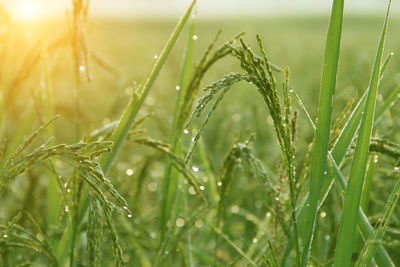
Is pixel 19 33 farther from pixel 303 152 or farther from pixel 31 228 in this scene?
pixel 303 152

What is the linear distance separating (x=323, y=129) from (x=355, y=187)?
146 mm

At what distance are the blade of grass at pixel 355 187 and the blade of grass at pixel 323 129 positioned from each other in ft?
0.21

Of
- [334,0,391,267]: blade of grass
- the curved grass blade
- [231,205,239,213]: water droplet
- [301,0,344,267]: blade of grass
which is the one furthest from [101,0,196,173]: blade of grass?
[231,205,239,213]: water droplet

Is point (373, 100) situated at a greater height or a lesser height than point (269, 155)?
greater

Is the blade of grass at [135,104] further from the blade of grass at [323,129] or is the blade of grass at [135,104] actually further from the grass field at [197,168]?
the blade of grass at [323,129]

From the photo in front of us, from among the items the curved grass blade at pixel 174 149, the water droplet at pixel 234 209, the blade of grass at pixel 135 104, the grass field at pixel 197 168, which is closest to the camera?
the grass field at pixel 197 168

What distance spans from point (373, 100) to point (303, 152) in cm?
159

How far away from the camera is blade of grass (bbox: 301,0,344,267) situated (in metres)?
1.17

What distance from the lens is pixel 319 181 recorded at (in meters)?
1.18

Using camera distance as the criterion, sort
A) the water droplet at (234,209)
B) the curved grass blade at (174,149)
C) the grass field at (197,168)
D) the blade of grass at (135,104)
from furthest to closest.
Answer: the water droplet at (234,209) → the curved grass blade at (174,149) → the blade of grass at (135,104) → the grass field at (197,168)

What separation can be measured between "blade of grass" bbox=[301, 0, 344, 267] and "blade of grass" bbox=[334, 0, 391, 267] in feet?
0.21

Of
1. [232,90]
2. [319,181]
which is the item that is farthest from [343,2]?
[232,90]

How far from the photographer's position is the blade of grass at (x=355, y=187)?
1.14 meters

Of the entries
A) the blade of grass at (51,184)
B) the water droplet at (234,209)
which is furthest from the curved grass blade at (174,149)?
the water droplet at (234,209)
